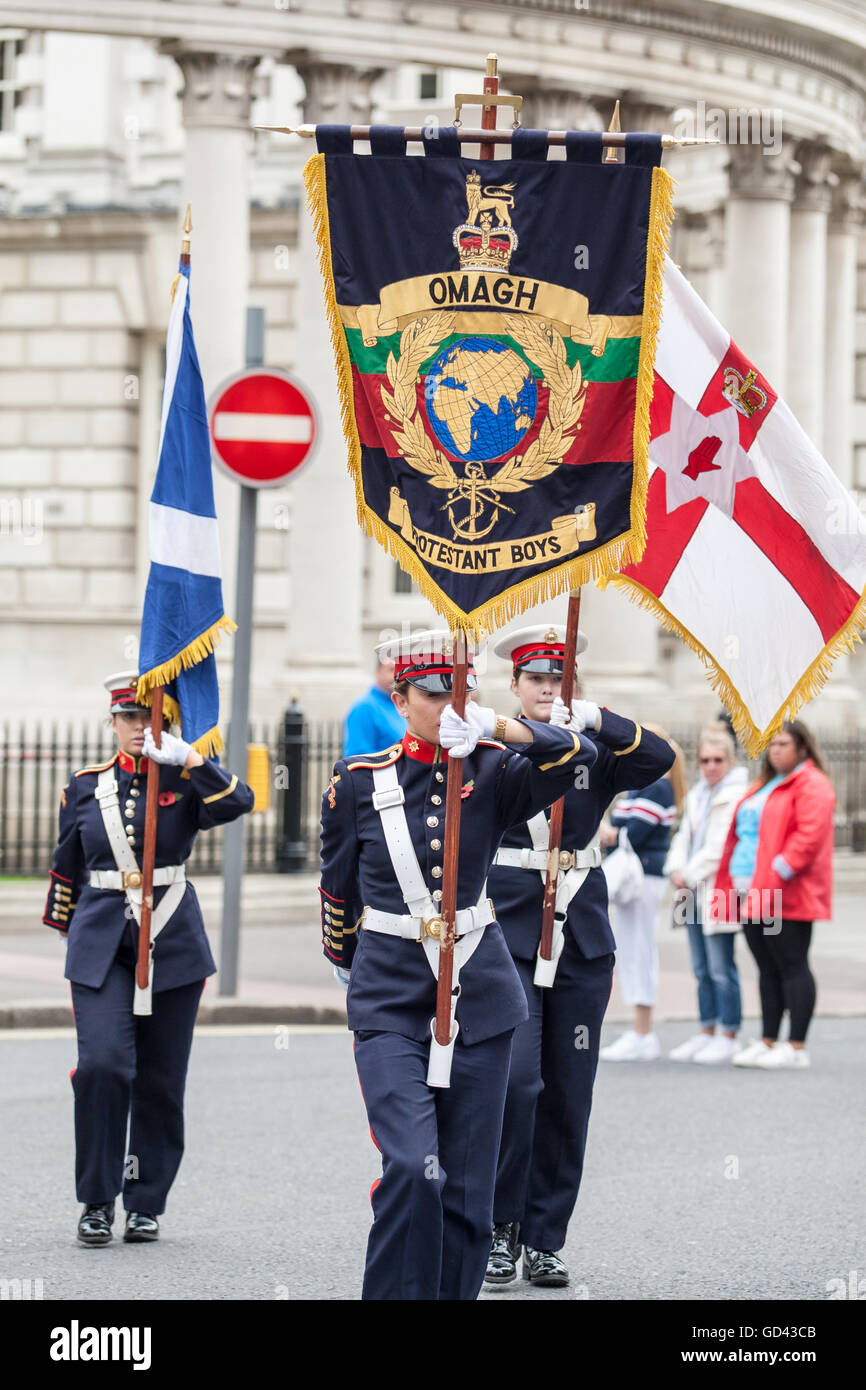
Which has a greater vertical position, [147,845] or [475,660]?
[475,660]

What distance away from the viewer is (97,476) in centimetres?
2586

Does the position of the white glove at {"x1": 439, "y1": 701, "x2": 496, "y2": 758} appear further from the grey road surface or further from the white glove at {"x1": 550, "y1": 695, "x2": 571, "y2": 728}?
the grey road surface

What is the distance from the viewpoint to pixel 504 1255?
23.2 ft

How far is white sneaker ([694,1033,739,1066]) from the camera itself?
39.8 feet

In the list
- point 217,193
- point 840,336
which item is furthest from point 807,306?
point 217,193

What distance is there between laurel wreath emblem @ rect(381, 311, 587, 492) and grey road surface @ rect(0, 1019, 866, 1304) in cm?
234

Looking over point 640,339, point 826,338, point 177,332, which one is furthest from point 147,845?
point 826,338

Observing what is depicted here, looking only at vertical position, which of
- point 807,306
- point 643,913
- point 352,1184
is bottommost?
point 352,1184

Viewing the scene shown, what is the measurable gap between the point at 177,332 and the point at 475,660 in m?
3.13

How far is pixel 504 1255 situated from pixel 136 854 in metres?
1.90

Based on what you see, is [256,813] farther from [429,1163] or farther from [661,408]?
[429,1163]

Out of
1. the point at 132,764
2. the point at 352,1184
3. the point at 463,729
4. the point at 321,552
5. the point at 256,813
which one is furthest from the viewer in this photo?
the point at 321,552

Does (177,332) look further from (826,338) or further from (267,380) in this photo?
(826,338)

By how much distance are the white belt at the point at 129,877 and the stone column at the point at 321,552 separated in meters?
12.3
